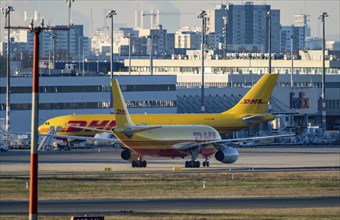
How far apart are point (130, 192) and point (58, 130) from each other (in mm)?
46923

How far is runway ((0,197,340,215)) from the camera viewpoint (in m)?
51.5

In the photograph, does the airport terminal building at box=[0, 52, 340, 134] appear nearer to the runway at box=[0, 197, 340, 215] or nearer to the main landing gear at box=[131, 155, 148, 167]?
the main landing gear at box=[131, 155, 148, 167]

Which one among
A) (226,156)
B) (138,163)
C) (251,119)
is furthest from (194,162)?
(251,119)

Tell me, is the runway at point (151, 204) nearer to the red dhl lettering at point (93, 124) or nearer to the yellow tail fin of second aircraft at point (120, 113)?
the yellow tail fin of second aircraft at point (120, 113)

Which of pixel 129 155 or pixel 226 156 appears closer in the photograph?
pixel 226 156

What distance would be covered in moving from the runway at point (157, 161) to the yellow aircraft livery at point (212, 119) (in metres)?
2.46

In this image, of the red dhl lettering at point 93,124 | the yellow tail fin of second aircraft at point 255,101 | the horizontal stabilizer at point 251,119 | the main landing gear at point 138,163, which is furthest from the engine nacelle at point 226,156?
the yellow tail fin of second aircraft at point 255,101

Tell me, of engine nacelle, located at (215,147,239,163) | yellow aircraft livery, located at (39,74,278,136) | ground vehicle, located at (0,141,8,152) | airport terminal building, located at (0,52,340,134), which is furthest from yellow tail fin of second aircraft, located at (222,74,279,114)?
airport terminal building, located at (0,52,340,134)

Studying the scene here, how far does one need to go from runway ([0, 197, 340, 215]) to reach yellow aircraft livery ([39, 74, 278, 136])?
46.3m

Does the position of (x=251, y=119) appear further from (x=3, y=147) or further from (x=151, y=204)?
(x=151, y=204)

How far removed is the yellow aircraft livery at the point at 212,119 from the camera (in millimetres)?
104688

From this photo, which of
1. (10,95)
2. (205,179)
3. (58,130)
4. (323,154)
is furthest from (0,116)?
(205,179)

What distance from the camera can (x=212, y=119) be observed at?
106 meters

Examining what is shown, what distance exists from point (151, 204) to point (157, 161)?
39345 millimetres
